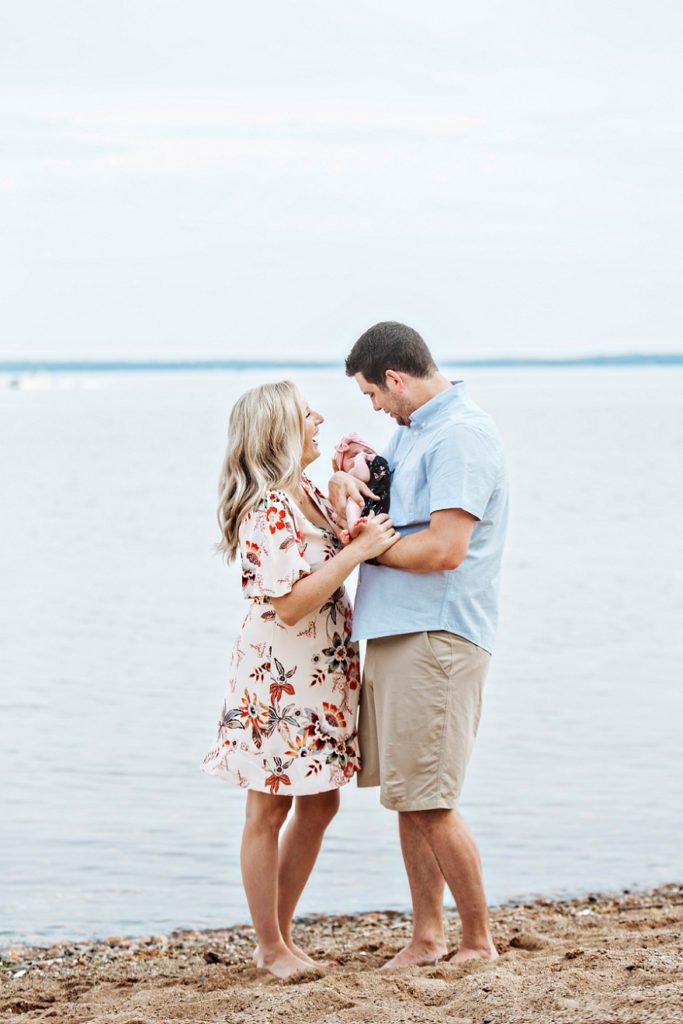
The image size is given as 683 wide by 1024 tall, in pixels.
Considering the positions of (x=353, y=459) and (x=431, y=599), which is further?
(x=353, y=459)

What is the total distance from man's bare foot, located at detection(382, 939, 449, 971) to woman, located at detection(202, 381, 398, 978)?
12.4 inches

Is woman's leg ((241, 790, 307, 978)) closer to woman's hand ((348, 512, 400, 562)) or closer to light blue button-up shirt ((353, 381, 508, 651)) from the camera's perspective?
light blue button-up shirt ((353, 381, 508, 651))

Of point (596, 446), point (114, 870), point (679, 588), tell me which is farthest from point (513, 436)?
point (114, 870)

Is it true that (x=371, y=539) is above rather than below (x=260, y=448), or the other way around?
below

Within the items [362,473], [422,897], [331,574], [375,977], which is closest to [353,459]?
[362,473]

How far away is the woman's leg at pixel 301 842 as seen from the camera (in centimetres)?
458

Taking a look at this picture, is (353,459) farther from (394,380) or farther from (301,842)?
(301,842)

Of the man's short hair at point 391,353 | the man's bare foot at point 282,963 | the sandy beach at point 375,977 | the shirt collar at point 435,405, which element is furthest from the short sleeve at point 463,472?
the man's bare foot at point 282,963

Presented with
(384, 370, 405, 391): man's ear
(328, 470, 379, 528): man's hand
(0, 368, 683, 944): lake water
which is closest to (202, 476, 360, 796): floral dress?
(328, 470, 379, 528): man's hand

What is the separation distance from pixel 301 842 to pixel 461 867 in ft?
1.82

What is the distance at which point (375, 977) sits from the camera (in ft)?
13.9

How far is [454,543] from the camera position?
4199 mm

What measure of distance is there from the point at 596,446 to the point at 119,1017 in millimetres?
53201

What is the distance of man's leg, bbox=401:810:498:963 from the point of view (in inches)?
173
